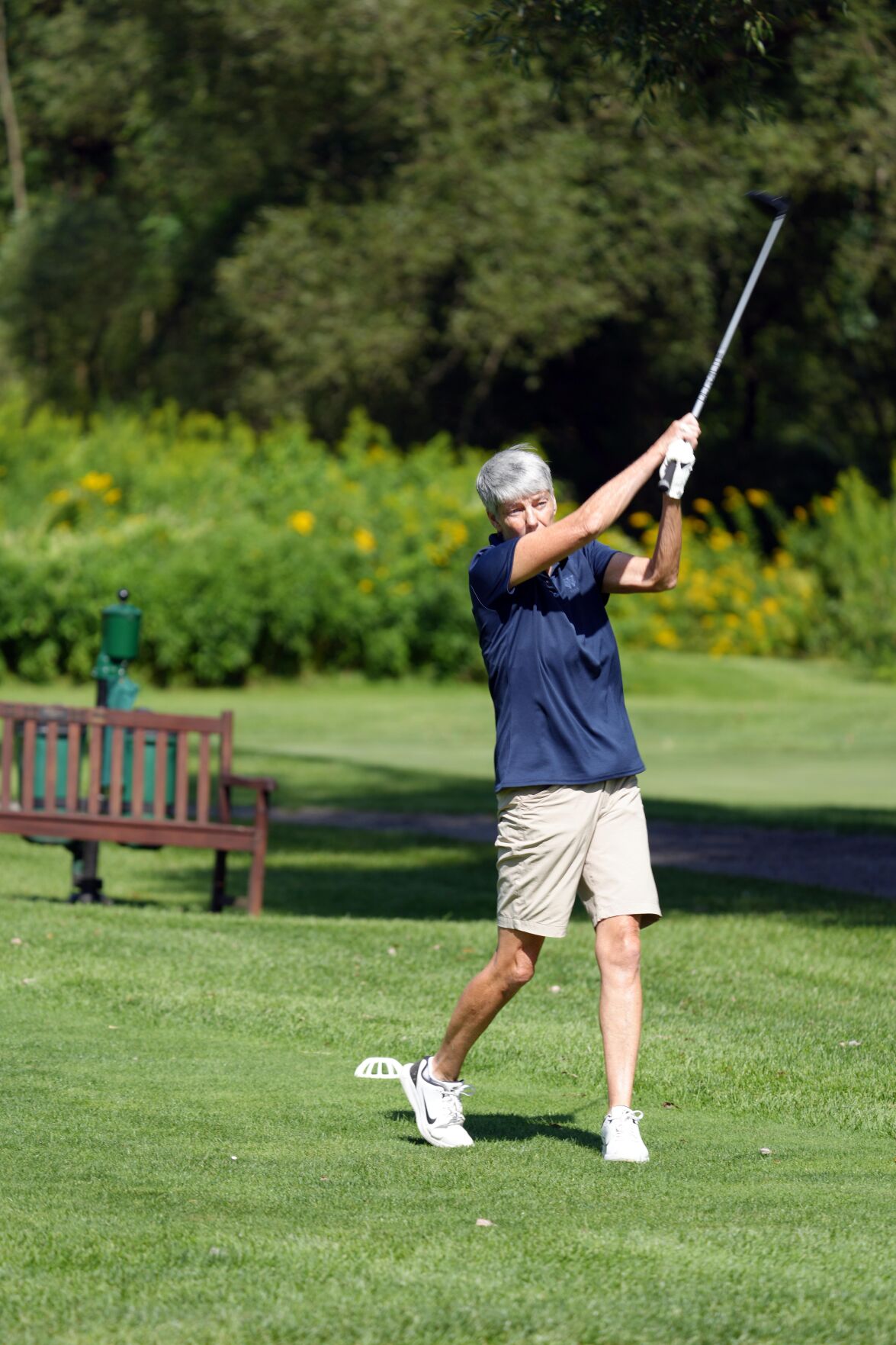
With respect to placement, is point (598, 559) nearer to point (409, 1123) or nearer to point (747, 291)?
point (747, 291)

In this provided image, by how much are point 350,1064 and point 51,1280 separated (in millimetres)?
2676

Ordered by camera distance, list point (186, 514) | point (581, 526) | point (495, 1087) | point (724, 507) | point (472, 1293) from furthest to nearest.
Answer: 1. point (724, 507)
2. point (186, 514)
3. point (495, 1087)
4. point (581, 526)
5. point (472, 1293)

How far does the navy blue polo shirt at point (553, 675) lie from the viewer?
5.15m

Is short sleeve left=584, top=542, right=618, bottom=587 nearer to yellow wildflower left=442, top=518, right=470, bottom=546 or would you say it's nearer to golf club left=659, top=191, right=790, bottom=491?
golf club left=659, top=191, right=790, bottom=491

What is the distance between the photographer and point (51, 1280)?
3955 millimetres

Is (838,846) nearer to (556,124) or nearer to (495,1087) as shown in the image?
(495,1087)

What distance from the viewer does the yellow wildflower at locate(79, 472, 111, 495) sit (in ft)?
79.2

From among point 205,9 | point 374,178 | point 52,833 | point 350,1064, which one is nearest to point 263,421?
point 374,178

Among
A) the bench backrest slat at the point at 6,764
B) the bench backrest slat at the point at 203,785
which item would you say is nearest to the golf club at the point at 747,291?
the bench backrest slat at the point at 203,785

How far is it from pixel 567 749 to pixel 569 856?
0.29 meters

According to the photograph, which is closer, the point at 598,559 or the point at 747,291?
the point at 598,559

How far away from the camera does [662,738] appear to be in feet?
63.8

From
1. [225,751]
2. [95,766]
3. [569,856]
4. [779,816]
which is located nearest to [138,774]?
[95,766]

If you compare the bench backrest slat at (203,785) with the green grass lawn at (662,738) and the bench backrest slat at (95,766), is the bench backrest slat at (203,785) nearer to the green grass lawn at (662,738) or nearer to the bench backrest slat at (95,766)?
the bench backrest slat at (95,766)
